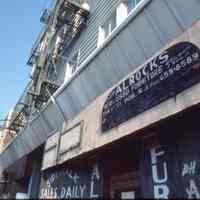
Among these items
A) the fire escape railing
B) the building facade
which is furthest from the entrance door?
the fire escape railing

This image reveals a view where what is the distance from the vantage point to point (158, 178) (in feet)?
12.9

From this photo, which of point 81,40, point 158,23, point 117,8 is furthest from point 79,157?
point 81,40

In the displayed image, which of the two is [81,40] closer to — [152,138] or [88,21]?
[88,21]

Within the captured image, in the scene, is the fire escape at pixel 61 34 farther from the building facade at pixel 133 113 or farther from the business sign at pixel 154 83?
the business sign at pixel 154 83

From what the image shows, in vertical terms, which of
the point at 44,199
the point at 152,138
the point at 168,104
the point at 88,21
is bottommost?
the point at 44,199

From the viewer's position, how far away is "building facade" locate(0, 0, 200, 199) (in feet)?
11.9

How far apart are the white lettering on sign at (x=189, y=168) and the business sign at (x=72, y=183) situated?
7.45 ft

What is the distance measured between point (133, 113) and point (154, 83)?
0.67m

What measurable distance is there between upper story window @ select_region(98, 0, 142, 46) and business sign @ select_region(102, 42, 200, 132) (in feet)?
12.1

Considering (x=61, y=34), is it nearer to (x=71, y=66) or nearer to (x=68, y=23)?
(x=68, y=23)

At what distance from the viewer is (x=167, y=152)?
157 inches

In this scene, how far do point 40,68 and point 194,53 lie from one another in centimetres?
1031

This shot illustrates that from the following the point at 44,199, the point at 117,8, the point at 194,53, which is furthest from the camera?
the point at 117,8

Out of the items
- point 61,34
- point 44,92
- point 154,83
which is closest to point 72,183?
point 154,83
